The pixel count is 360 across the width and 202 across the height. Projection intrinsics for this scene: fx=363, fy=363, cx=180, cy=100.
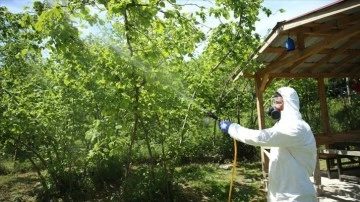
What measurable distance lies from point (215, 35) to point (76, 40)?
12.3ft

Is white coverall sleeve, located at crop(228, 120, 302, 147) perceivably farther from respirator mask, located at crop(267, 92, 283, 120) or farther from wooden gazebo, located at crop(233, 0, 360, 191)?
wooden gazebo, located at crop(233, 0, 360, 191)

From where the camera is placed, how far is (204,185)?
11289 millimetres

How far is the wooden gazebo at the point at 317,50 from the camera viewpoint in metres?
7.13

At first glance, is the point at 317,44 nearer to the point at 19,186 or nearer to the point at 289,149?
the point at 289,149

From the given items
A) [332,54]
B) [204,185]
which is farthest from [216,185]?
[332,54]

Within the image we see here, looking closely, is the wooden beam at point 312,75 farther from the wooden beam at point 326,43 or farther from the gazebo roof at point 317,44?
the wooden beam at point 326,43

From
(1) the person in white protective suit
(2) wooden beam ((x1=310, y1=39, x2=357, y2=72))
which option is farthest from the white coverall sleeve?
(2) wooden beam ((x1=310, y1=39, x2=357, y2=72))

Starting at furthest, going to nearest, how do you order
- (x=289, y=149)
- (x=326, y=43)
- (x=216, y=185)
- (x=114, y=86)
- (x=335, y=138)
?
1. (x=216, y=185)
2. (x=335, y=138)
3. (x=326, y=43)
4. (x=114, y=86)
5. (x=289, y=149)

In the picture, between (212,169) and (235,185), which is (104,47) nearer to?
(235,185)

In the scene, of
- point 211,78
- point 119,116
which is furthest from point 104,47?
point 211,78

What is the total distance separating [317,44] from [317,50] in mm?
145

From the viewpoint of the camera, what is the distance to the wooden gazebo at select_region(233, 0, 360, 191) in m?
7.13

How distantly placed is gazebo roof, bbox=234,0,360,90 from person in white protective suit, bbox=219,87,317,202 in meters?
3.16

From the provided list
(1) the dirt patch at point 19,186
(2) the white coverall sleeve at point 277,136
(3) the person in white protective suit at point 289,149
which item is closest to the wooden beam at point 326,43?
(3) the person in white protective suit at point 289,149
